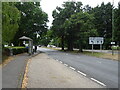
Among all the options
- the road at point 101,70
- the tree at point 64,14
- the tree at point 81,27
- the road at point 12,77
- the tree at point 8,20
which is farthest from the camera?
the tree at point 64,14

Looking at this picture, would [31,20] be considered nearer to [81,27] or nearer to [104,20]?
[81,27]

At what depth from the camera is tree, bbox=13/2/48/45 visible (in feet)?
161

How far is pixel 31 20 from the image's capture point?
168 feet

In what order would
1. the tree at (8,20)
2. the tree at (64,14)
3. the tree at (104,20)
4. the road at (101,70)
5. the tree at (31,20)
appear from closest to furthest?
1. the road at (101,70)
2. the tree at (8,20)
3. the tree at (31,20)
4. the tree at (64,14)
5. the tree at (104,20)

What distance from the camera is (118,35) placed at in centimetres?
5641

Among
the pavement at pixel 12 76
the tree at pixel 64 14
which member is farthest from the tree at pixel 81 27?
the pavement at pixel 12 76

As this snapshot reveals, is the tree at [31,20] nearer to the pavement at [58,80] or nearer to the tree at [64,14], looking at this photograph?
the tree at [64,14]

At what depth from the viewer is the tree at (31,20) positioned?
49188 millimetres

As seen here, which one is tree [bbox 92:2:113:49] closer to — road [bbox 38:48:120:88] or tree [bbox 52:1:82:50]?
tree [bbox 52:1:82:50]

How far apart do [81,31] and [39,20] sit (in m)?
9.15

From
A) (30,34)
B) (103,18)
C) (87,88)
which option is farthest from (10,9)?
(103,18)

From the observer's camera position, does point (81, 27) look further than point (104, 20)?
No

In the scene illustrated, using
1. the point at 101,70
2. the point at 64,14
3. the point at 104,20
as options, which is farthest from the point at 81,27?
the point at 101,70

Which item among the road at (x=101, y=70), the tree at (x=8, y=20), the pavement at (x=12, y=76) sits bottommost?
the road at (x=101, y=70)
